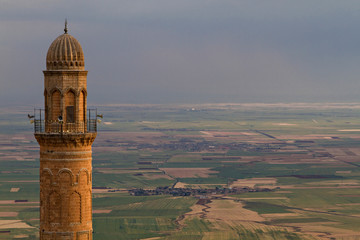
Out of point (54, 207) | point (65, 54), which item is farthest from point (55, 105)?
point (54, 207)

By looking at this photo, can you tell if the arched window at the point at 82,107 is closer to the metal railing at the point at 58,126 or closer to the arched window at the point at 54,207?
the metal railing at the point at 58,126

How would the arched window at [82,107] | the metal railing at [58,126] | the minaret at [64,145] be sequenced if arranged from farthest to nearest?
the arched window at [82,107] → the metal railing at [58,126] → the minaret at [64,145]

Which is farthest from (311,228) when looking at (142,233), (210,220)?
(142,233)

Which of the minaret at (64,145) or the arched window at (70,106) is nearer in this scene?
the minaret at (64,145)

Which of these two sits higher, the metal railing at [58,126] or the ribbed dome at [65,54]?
the ribbed dome at [65,54]

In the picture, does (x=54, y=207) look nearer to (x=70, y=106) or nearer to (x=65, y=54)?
(x=70, y=106)

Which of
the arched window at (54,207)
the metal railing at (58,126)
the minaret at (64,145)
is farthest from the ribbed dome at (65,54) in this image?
the arched window at (54,207)

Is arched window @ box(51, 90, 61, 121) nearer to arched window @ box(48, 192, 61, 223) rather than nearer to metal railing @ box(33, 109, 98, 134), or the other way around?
metal railing @ box(33, 109, 98, 134)
